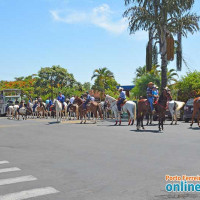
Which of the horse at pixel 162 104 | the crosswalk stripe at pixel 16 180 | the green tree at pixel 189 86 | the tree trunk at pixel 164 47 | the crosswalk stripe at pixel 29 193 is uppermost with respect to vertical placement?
the tree trunk at pixel 164 47

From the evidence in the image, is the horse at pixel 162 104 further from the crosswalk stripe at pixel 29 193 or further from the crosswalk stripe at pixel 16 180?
the crosswalk stripe at pixel 29 193

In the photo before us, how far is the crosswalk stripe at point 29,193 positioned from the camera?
16.8 feet

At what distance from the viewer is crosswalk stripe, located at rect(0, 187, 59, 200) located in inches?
201

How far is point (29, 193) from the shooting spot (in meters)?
5.32

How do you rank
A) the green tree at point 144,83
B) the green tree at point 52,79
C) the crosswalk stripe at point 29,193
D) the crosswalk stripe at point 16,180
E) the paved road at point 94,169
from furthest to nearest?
the green tree at point 52,79, the green tree at point 144,83, the crosswalk stripe at point 16,180, the paved road at point 94,169, the crosswalk stripe at point 29,193

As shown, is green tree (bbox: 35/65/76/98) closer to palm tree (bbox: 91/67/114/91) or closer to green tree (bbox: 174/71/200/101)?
palm tree (bbox: 91/67/114/91)

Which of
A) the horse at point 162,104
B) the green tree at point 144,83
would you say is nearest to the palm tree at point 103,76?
→ the green tree at point 144,83

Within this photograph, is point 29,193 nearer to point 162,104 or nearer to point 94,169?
point 94,169

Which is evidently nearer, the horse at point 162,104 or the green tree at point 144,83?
the horse at point 162,104

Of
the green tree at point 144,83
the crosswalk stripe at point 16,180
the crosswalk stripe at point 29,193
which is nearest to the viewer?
the crosswalk stripe at point 29,193

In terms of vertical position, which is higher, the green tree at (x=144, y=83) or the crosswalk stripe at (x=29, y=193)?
the green tree at (x=144, y=83)

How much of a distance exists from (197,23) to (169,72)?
2471cm

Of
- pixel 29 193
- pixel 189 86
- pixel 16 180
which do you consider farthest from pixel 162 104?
pixel 189 86

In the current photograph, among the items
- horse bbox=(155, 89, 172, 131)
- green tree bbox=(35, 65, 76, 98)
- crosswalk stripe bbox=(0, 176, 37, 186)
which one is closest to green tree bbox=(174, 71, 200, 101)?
horse bbox=(155, 89, 172, 131)
